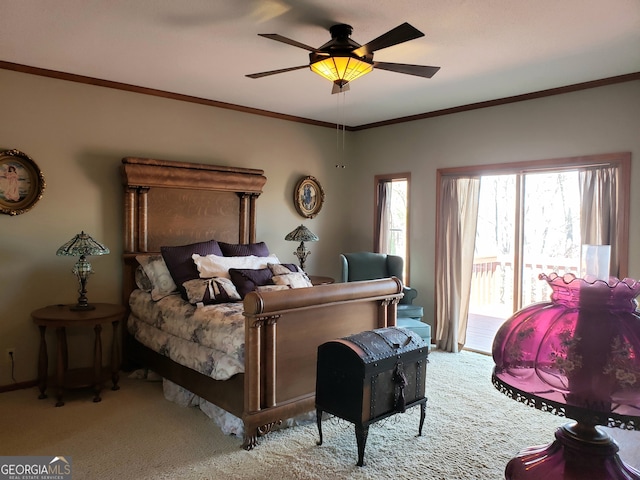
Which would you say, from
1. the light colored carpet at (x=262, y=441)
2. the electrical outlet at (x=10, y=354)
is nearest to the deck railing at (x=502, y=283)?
the light colored carpet at (x=262, y=441)

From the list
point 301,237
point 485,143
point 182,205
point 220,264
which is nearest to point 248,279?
point 220,264

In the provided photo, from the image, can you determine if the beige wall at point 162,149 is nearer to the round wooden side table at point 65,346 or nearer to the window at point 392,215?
the window at point 392,215

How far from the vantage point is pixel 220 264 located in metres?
4.25

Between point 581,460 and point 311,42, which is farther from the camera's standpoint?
point 311,42

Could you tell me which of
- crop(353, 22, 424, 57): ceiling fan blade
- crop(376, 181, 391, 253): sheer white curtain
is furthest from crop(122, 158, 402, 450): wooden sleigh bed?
crop(376, 181, 391, 253): sheer white curtain

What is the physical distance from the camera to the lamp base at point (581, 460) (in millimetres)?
781

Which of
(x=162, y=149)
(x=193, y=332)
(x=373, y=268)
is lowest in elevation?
(x=193, y=332)

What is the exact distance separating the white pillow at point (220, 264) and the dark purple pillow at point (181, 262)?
0.06 metres

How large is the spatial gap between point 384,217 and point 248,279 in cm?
266

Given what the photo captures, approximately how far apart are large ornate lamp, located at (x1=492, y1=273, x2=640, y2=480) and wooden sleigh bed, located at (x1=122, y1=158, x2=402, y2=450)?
214cm

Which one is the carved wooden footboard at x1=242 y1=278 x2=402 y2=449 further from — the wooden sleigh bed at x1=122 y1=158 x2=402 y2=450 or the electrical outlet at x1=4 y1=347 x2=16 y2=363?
the electrical outlet at x1=4 y1=347 x2=16 y2=363

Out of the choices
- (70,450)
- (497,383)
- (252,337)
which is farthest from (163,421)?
(497,383)

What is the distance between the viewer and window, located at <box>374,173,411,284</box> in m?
5.95

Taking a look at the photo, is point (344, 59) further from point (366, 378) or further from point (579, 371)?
point (579, 371)
